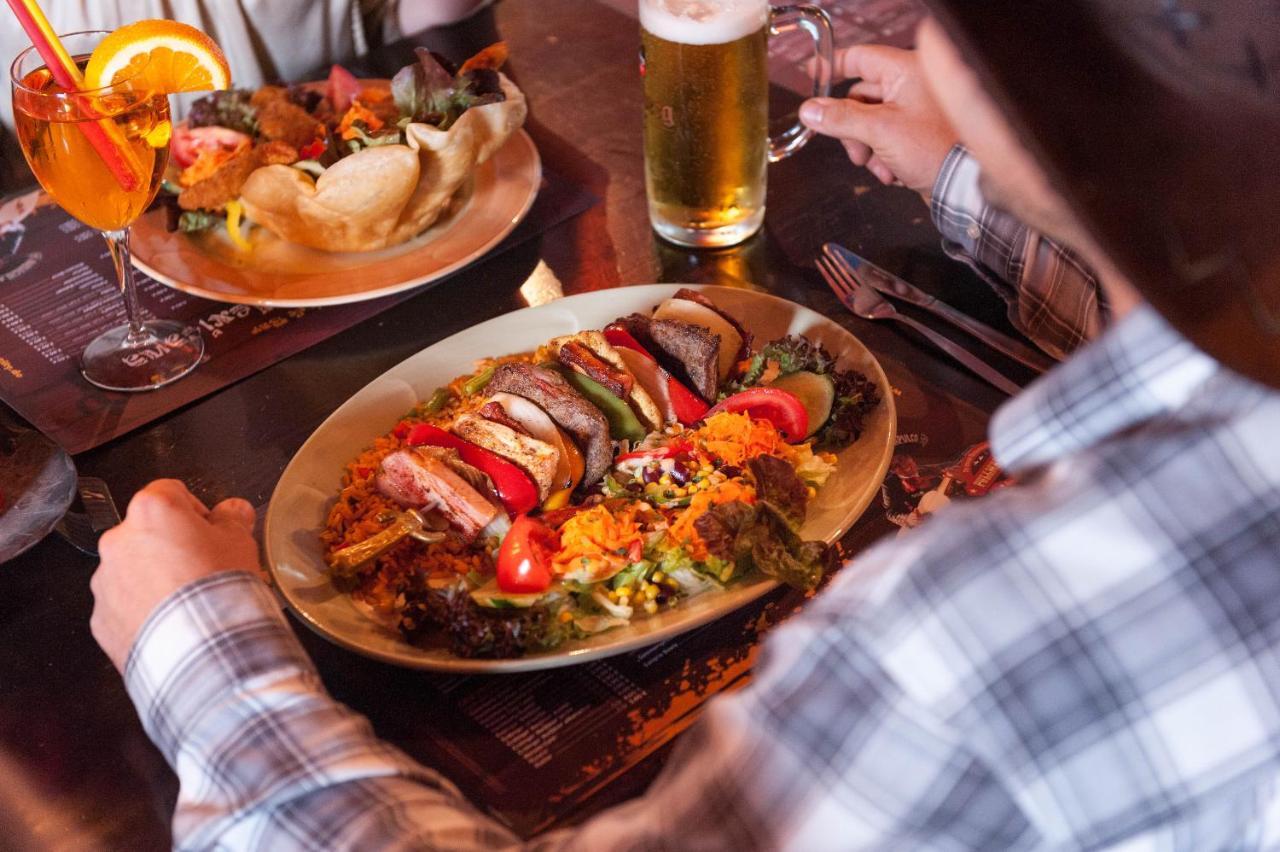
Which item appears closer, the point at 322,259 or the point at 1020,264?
the point at 1020,264

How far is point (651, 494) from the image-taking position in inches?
55.1

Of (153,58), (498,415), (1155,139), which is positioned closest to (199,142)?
(153,58)

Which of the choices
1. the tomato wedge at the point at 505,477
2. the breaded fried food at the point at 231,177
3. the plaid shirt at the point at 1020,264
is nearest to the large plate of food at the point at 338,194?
the breaded fried food at the point at 231,177

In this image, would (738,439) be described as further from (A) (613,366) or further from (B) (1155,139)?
(B) (1155,139)

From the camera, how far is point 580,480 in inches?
58.3

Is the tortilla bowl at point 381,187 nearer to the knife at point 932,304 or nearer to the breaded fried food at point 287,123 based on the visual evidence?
the breaded fried food at point 287,123

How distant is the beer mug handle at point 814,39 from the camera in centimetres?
183

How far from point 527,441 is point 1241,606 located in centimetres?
86

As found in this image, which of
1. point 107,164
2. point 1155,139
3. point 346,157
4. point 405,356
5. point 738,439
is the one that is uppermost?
point 1155,139

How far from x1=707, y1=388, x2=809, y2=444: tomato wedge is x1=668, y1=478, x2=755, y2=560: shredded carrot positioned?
0.15 m

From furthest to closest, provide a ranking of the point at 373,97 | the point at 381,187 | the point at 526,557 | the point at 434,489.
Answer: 1. the point at 373,97
2. the point at 381,187
3. the point at 434,489
4. the point at 526,557

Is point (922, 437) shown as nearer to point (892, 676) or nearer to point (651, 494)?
point (651, 494)

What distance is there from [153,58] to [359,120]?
Result: 1.33 feet

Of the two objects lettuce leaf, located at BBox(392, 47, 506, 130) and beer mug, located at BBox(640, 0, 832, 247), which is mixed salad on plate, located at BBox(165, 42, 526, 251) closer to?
lettuce leaf, located at BBox(392, 47, 506, 130)
